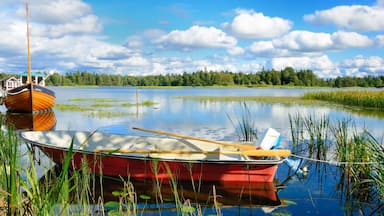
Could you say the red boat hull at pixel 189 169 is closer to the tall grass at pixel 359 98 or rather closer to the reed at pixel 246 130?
the reed at pixel 246 130

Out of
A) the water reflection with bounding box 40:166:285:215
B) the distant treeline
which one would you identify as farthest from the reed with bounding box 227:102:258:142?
the distant treeline

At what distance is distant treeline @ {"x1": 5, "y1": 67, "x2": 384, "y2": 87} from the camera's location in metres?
81.0

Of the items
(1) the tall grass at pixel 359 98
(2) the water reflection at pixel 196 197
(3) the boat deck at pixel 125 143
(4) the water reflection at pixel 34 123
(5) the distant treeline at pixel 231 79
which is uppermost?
(5) the distant treeline at pixel 231 79

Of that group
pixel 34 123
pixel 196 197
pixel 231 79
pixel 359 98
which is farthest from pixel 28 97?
pixel 231 79

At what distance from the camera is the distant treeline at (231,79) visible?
266 feet

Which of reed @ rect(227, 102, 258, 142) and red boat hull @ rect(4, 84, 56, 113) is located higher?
red boat hull @ rect(4, 84, 56, 113)

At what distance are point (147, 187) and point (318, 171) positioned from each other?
4111 mm

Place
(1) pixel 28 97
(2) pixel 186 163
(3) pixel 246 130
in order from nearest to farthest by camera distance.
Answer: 1. (2) pixel 186 163
2. (3) pixel 246 130
3. (1) pixel 28 97

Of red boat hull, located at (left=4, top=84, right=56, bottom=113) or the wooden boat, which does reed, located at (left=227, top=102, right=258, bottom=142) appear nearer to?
the wooden boat

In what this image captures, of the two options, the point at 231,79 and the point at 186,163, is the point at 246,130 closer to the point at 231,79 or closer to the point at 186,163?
the point at 186,163

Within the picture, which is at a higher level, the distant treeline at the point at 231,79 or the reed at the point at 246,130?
the distant treeline at the point at 231,79

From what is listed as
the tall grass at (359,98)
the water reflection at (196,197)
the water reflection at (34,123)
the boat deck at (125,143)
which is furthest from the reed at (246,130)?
the tall grass at (359,98)

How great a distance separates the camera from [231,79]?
9125 cm

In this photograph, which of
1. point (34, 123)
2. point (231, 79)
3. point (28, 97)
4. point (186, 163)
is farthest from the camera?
point (231, 79)
